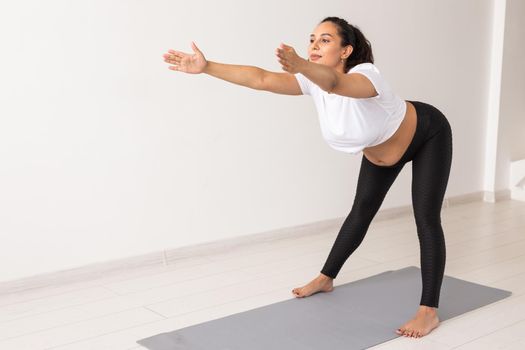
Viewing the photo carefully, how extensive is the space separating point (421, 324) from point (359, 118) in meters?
0.76

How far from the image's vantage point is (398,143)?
7.79ft

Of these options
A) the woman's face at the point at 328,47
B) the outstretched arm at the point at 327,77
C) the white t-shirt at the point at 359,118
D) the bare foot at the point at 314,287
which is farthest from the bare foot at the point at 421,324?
the woman's face at the point at 328,47

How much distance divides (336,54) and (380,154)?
40cm

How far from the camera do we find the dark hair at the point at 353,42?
2.32 metres

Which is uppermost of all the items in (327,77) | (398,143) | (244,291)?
(327,77)

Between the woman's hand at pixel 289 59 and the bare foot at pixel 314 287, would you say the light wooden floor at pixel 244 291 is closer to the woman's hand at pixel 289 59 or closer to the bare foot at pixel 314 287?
the bare foot at pixel 314 287

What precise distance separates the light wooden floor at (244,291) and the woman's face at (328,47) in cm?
100

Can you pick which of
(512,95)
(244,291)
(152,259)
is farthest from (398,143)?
(512,95)

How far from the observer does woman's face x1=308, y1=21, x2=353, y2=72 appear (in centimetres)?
231

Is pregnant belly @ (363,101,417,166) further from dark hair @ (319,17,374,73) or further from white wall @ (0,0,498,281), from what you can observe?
white wall @ (0,0,498,281)

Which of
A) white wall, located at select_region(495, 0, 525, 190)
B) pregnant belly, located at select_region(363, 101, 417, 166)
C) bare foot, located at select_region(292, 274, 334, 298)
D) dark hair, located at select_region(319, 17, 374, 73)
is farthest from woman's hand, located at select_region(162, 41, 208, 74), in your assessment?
white wall, located at select_region(495, 0, 525, 190)

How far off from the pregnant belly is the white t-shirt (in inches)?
1.9

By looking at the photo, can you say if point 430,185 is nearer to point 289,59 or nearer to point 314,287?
point 314,287

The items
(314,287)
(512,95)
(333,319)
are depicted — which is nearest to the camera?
(333,319)
